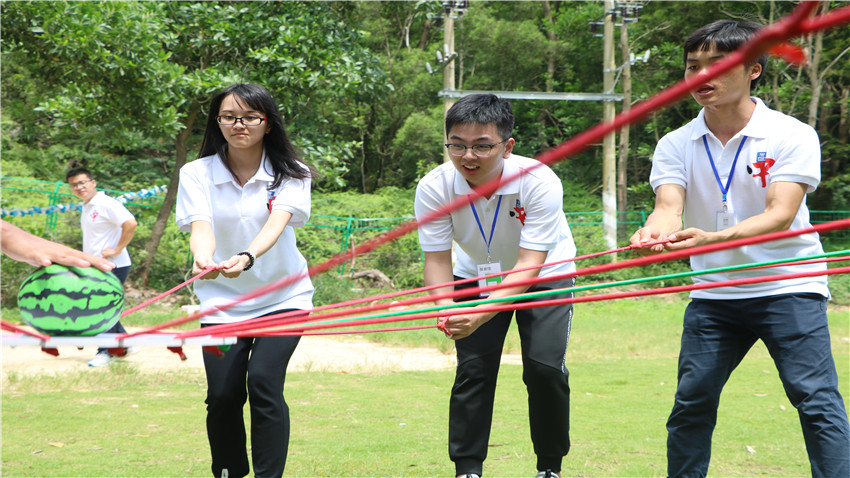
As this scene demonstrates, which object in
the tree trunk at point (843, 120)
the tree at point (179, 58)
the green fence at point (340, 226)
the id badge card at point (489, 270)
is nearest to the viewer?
the id badge card at point (489, 270)

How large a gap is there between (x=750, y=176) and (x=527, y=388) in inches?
49.7

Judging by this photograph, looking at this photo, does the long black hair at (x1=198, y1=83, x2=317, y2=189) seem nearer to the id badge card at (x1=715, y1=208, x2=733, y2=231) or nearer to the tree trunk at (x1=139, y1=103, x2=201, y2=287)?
the id badge card at (x1=715, y1=208, x2=733, y2=231)

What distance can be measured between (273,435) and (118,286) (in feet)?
3.76

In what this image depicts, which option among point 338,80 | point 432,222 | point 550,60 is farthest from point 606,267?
point 550,60

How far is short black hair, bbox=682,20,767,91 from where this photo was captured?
286 centimetres

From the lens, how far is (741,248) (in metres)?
2.94

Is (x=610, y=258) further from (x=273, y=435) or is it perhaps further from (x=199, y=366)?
(x=273, y=435)

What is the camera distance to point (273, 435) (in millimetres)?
3094

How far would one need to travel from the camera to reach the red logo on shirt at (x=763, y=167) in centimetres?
289

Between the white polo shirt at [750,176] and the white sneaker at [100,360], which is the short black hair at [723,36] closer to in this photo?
the white polo shirt at [750,176]

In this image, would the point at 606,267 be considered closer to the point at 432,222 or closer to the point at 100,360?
the point at 432,222

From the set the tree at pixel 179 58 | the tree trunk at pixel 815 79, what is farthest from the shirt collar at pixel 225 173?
the tree trunk at pixel 815 79

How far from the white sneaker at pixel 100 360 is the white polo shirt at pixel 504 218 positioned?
4458 millimetres

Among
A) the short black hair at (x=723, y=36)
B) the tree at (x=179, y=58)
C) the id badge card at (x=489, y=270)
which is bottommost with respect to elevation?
the id badge card at (x=489, y=270)
